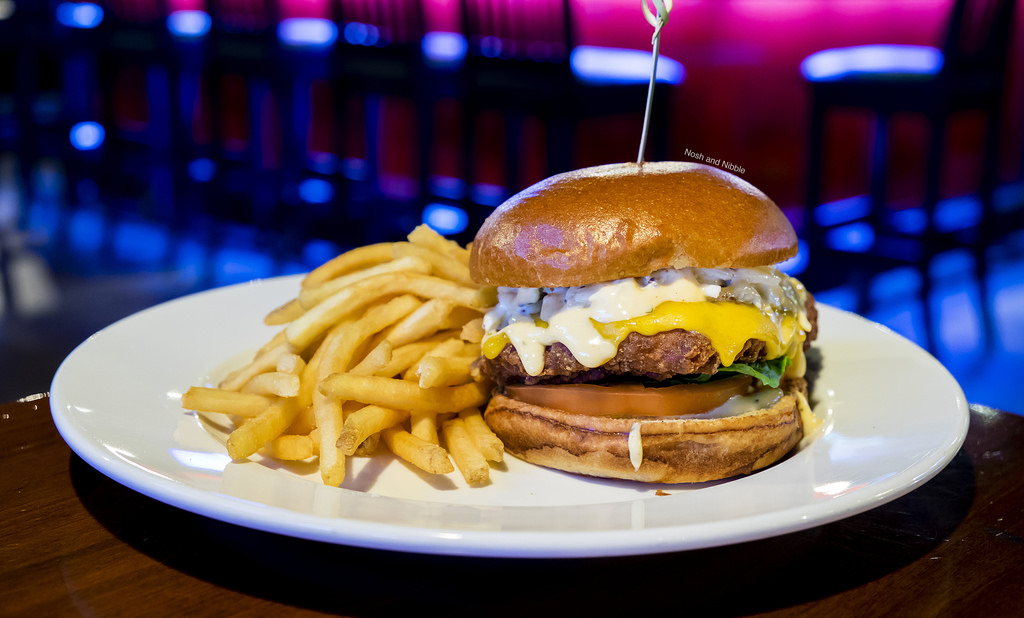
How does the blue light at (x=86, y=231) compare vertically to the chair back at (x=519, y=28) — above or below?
below

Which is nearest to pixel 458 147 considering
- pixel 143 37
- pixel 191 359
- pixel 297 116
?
pixel 297 116

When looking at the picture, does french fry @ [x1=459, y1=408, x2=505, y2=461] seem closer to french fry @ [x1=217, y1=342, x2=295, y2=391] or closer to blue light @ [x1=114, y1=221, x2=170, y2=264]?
french fry @ [x1=217, y1=342, x2=295, y2=391]

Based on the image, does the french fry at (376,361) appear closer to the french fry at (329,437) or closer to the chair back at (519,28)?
the french fry at (329,437)

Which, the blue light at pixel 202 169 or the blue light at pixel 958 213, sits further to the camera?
the blue light at pixel 202 169

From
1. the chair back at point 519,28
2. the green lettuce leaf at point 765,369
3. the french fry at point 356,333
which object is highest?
the chair back at point 519,28

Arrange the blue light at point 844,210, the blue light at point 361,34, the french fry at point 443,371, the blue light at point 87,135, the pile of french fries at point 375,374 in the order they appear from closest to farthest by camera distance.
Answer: the pile of french fries at point 375,374 → the french fry at point 443,371 → the blue light at point 361,34 → the blue light at point 844,210 → the blue light at point 87,135

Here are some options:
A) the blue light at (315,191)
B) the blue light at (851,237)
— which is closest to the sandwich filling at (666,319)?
the blue light at (851,237)

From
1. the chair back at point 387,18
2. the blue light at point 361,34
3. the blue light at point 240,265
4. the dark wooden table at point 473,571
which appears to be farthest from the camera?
the blue light at point 361,34

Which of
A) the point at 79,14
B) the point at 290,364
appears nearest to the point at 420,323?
the point at 290,364

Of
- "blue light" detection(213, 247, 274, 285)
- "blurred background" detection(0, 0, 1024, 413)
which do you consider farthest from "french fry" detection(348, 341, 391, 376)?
"blue light" detection(213, 247, 274, 285)
